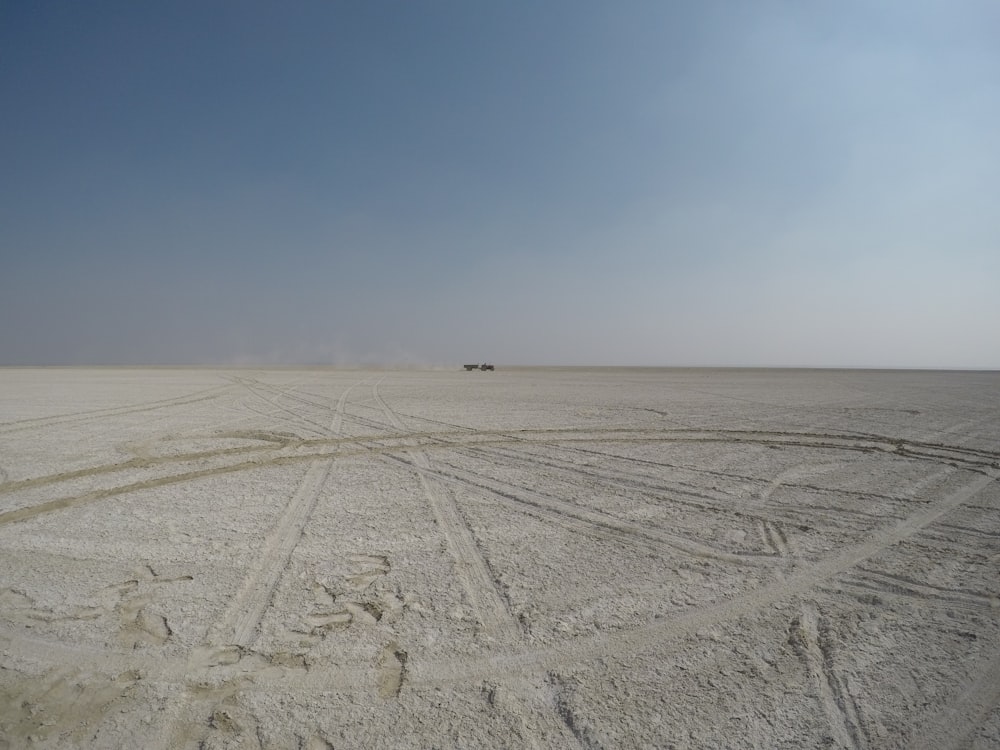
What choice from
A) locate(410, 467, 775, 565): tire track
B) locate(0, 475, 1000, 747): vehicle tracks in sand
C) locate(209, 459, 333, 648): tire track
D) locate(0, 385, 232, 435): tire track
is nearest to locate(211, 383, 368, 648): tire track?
locate(209, 459, 333, 648): tire track

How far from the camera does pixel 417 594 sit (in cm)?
354

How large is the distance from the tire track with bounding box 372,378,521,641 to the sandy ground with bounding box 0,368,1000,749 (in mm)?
24

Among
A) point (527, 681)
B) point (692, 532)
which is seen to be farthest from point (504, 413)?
point (527, 681)

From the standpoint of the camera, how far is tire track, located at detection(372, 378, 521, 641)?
3168 mm

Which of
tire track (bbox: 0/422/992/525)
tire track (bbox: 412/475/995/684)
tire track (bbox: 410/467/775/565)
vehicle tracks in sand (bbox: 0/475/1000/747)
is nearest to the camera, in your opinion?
vehicle tracks in sand (bbox: 0/475/1000/747)

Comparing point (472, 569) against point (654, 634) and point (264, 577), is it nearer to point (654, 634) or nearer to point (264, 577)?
point (654, 634)

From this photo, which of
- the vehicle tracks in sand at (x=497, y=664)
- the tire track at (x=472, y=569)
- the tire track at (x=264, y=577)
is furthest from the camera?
the tire track at (x=472, y=569)

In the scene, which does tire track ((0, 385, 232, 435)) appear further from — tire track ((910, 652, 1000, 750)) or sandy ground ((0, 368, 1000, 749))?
tire track ((910, 652, 1000, 750))

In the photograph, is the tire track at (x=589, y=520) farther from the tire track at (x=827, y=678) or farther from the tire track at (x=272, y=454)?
the tire track at (x=272, y=454)

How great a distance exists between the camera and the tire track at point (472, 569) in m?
3.17

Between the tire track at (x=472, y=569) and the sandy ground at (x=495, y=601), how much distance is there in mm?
24

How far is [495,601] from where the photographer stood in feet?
11.3

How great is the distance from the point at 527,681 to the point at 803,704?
1426mm

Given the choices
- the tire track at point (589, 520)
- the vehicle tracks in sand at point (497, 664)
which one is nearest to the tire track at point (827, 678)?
the vehicle tracks in sand at point (497, 664)
